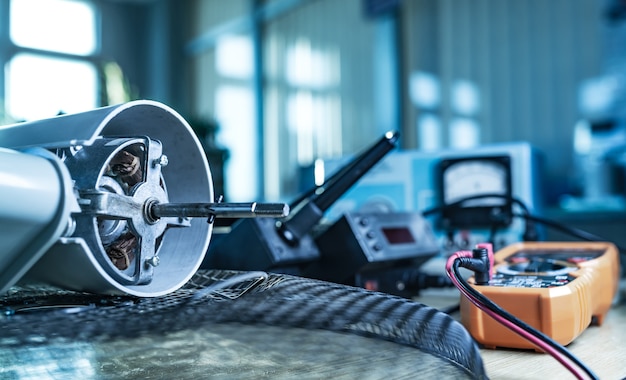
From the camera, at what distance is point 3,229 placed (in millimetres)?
245

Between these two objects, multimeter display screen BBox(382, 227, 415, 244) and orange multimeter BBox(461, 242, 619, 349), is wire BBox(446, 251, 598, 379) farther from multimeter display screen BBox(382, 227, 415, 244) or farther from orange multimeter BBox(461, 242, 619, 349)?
multimeter display screen BBox(382, 227, 415, 244)

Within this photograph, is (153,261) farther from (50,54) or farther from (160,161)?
(50,54)

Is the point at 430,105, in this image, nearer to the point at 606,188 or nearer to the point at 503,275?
the point at 606,188

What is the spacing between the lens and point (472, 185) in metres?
0.96

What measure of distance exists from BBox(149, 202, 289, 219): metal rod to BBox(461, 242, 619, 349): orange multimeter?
16 cm

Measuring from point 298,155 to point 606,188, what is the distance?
1.82 meters

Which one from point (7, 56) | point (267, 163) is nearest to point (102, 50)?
point (7, 56)

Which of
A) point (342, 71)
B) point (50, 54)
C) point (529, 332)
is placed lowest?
point (529, 332)

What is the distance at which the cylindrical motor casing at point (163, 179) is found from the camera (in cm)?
28

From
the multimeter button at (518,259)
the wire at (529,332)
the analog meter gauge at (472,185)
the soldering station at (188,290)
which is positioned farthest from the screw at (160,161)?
the analog meter gauge at (472,185)

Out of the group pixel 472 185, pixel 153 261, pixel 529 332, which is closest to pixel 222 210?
pixel 153 261

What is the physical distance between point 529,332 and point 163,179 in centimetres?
24

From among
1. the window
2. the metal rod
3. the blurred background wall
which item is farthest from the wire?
the window

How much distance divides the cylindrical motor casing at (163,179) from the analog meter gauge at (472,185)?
627 mm
